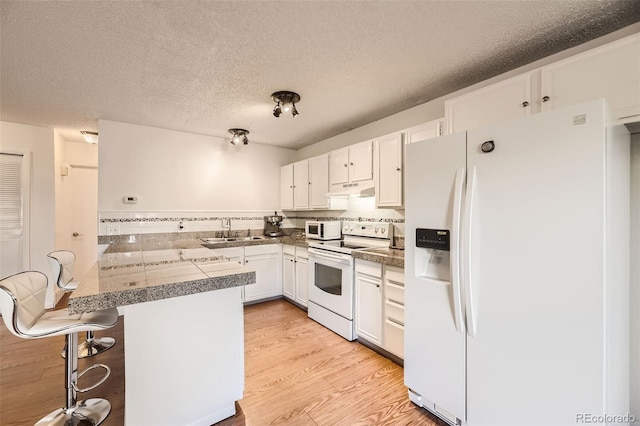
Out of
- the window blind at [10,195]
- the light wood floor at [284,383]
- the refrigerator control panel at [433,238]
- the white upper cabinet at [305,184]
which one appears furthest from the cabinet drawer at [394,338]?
the window blind at [10,195]

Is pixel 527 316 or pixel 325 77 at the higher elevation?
pixel 325 77

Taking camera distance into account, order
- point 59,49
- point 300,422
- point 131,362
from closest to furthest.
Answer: point 131,362, point 300,422, point 59,49

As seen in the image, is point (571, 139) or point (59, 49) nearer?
point (571, 139)

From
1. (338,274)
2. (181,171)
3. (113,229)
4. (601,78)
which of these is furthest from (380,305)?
(113,229)

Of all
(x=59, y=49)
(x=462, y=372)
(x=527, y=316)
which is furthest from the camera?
(x=59, y=49)

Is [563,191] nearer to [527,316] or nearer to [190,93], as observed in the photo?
[527,316]

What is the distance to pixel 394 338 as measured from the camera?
2.24 meters

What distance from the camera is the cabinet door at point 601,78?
Answer: 53.9 inches

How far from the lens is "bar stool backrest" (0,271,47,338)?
1308 mm

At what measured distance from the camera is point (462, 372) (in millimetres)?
1504

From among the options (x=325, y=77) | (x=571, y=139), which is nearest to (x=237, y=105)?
(x=325, y=77)

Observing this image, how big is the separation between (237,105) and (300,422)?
2772 mm

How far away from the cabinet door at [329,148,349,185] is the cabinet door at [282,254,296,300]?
1242 millimetres

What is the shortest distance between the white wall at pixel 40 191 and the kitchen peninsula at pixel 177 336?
2.77 m
